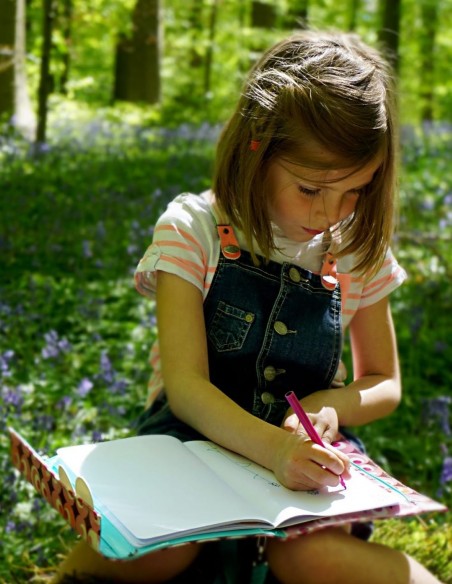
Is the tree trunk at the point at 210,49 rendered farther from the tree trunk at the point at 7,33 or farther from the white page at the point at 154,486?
the white page at the point at 154,486

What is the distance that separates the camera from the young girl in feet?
6.60

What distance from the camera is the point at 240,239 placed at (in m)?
2.29

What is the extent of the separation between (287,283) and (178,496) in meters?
0.70

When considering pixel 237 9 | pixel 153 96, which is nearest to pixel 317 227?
pixel 153 96

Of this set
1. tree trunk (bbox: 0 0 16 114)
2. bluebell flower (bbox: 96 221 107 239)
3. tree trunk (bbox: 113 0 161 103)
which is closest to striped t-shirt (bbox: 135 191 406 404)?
bluebell flower (bbox: 96 221 107 239)

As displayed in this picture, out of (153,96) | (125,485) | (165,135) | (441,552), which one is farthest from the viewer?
(153,96)

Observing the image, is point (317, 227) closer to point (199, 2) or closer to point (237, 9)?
point (199, 2)

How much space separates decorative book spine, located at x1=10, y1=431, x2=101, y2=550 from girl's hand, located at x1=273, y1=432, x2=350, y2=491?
1.43 ft

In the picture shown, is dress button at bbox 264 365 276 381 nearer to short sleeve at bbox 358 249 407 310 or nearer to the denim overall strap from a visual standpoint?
the denim overall strap

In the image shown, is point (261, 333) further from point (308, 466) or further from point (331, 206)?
point (308, 466)

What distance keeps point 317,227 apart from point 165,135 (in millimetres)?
6475

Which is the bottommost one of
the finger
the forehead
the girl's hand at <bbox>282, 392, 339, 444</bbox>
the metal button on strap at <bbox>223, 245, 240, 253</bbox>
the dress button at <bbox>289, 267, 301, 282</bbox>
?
the girl's hand at <bbox>282, 392, 339, 444</bbox>

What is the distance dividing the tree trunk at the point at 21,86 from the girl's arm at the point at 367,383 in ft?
11.9

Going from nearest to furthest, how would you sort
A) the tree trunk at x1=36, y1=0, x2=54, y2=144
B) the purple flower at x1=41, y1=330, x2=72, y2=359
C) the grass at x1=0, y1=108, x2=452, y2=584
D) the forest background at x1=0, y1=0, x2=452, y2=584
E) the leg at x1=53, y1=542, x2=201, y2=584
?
the leg at x1=53, y1=542, x2=201, y2=584
the grass at x1=0, y1=108, x2=452, y2=584
the forest background at x1=0, y1=0, x2=452, y2=584
the purple flower at x1=41, y1=330, x2=72, y2=359
the tree trunk at x1=36, y1=0, x2=54, y2=144
